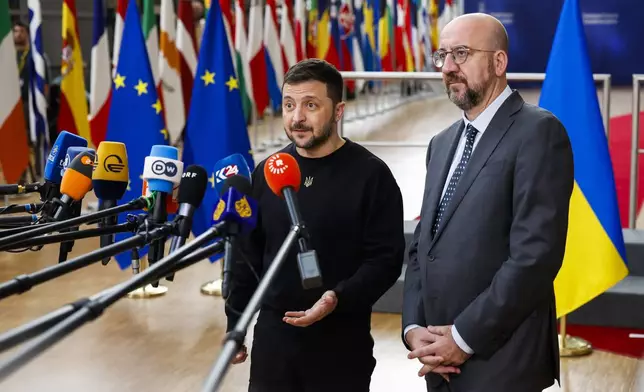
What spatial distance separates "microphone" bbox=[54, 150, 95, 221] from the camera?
2014 millimetres

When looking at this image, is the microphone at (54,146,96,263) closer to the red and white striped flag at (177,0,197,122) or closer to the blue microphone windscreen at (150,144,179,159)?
the blue microphone windscreen at (150,144,179,159)

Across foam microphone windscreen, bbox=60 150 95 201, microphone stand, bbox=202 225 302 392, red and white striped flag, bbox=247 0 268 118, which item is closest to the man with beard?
foam microphone windscreen, bbox=60 150 95 201

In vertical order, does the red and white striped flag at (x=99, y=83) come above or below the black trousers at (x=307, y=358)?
above

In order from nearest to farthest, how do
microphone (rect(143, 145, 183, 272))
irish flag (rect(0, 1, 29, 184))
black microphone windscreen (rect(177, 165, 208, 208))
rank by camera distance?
black microphone windscreen (rect(177, 165, 208, 208)) → microphone (rect(143, 145, 183, 272)) → irish flag (rect(0, 1, 29, 184))

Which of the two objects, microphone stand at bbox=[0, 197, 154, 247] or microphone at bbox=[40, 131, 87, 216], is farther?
microphone at bbox=[40, 131, 87, 216]

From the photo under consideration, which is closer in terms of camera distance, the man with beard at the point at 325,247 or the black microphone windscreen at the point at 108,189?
the black microphone windscreen at the point at 108,189

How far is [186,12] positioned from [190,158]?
223 cm

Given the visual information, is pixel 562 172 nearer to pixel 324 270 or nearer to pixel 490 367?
pixel 490 367

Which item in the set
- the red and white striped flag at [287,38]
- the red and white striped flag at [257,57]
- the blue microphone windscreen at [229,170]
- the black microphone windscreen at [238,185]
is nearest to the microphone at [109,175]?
the blue microphone windscreen at [229,170]

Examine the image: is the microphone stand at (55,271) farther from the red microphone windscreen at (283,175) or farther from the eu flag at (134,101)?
the eu flag at (134,101)

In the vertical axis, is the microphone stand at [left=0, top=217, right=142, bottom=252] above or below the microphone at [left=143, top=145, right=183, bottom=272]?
below

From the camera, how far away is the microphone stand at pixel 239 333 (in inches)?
48.0

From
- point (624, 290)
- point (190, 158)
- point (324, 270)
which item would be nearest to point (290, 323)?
point (324, 270)

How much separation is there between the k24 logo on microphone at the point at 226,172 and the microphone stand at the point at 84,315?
0.36 m
